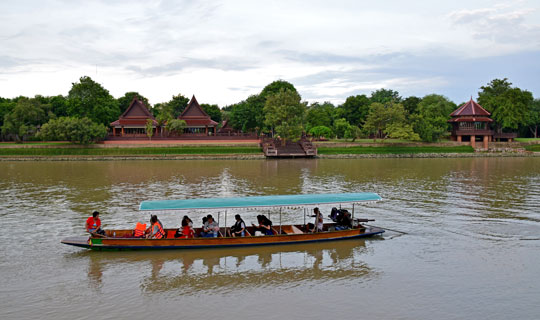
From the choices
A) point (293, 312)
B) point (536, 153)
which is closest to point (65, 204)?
point (293, 312)

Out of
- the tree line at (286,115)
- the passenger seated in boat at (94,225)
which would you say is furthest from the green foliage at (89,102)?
the passenger seated in boat at (94,225)

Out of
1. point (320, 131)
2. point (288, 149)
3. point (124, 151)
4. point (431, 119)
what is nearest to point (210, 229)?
point (288, 149)

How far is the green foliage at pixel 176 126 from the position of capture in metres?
71.1

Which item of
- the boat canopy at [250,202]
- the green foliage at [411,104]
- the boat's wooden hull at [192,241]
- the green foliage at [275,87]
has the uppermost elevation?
the green foliage at [275,87]

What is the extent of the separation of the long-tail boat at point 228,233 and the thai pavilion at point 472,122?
65366mm

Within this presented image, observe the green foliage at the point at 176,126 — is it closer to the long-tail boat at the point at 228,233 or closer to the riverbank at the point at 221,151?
the riverbank at the point at 221,151

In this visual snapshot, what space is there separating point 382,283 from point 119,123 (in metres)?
70.6

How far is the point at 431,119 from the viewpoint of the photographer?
7394 centimetres

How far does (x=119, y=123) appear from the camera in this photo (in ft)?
248

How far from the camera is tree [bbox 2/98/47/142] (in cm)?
6825

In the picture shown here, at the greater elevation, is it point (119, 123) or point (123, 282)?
point (119, 123)

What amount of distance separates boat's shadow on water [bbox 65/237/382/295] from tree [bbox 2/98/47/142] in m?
63.8

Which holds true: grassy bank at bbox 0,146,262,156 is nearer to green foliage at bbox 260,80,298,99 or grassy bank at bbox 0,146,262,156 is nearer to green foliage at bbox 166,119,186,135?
green foliage at bbox 166,119,186,135

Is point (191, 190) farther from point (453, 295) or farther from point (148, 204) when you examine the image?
point (453, 295)
